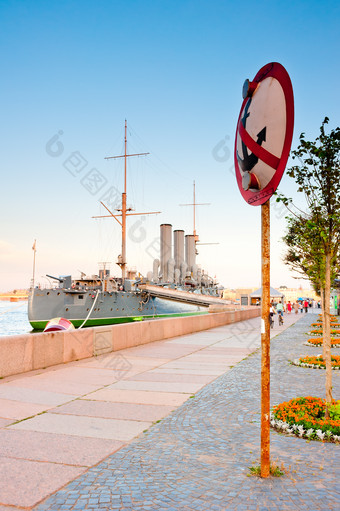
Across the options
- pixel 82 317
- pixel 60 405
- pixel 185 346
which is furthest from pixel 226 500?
pixel 82 317

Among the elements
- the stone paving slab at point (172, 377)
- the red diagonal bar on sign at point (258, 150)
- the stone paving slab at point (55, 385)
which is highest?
the red diagonal bar on sign at point (258, 150)

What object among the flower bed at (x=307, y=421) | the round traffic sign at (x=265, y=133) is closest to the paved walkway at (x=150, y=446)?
the flower bed at (x=307, y=421)

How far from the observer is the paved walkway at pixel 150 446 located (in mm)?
3688

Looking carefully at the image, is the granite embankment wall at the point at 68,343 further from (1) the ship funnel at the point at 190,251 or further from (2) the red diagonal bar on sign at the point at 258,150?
(1) the ship funnel at the point at 190,251

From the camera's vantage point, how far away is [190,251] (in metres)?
97.8

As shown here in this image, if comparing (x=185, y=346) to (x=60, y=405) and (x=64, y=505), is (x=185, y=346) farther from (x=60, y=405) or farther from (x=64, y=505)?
(x=64, y=505)

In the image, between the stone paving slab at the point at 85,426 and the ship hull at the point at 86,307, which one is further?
the ship hull at the point at 86,307

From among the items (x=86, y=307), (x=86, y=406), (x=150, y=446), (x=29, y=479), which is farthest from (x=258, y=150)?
(x=86, y=307)

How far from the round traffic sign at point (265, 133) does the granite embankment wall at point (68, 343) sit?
734cm

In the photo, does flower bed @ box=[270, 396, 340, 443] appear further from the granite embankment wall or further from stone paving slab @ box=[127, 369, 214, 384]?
the granite embankment wall

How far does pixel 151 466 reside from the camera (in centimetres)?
441

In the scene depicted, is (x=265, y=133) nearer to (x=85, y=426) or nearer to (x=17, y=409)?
(x=85, y=426)

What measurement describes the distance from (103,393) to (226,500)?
4795 mm

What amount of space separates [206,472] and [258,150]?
3.36 metres
